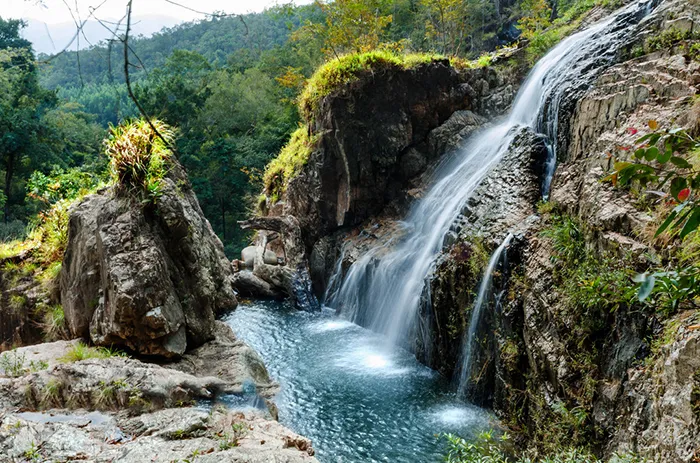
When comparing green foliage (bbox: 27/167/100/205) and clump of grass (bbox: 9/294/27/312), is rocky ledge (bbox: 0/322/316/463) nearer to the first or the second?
clump of grass (bbox: 9/294/27/312)

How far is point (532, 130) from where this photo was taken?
354 inches

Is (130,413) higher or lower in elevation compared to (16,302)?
lower

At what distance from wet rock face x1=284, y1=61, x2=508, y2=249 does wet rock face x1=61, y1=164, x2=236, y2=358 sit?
5966 mm

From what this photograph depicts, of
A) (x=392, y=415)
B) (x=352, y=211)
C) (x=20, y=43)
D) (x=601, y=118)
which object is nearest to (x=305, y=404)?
(x=392, y=415)

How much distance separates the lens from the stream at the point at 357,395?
19.0 ft

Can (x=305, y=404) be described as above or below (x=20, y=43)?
below

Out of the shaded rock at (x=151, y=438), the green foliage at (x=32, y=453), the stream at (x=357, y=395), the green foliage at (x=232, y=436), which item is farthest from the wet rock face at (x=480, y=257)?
the green foliage at (x=32, y=453)

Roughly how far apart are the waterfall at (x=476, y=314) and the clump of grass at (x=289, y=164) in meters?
7.31

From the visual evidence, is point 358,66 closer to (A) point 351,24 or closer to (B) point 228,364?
(A) point 351,24

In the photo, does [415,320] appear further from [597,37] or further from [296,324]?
[597,37]

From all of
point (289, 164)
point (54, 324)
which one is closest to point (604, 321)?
point (54, 324)

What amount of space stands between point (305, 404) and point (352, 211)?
6631 millimetres

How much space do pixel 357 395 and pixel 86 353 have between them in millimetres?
3853

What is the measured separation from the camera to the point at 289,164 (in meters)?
14.5
